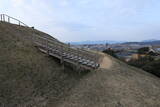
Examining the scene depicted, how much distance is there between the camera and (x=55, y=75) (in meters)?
12.1

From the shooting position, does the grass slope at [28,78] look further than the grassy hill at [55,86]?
No

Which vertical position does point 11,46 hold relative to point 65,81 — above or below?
above

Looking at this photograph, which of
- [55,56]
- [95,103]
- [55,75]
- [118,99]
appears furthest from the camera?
[55,56]

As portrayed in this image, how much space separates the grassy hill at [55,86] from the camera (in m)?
9.55

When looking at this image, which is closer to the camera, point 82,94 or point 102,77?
point 82,94

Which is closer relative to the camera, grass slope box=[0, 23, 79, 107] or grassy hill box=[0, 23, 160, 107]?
grass slope box=[0, 23, 79, 107]

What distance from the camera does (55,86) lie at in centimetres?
1094

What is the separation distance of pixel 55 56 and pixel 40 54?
1.41 metres

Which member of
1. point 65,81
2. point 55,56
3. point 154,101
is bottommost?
point 154,101

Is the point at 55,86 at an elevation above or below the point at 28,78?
below

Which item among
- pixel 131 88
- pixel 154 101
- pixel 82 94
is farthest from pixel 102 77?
pixel 154 101

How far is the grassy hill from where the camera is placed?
955cm

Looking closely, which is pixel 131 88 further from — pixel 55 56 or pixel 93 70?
pixel 55 56

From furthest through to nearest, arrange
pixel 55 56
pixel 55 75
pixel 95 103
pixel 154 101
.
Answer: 1. pixel 55 56
2. pixel 55 75
3. pixel 154 101
4. pixel 95 103
